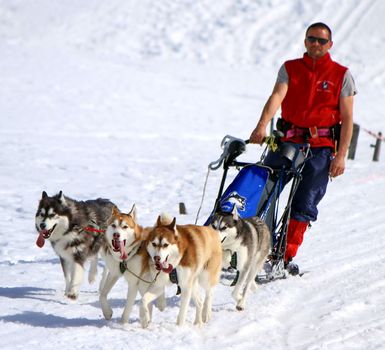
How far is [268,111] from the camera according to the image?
5.46m

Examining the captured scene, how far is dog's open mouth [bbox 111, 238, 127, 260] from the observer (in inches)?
173

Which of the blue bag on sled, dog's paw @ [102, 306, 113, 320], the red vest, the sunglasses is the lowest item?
dog's paw @ [102, 306, 113, 320]

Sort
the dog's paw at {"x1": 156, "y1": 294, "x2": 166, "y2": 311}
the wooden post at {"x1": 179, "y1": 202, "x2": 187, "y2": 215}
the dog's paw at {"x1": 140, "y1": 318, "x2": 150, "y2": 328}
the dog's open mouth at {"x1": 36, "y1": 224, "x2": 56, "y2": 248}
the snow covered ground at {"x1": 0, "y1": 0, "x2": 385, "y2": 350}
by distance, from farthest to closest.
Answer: the wooden post at {"x1": 179, "y1": 202, "x2": 187, "y2": 215} → the dog's open mouth at {"x1": 36, "y1": 224, "x2": 56, "y2": 248} → the dog's paw at {"x1": 156, "y1": 294, "x2": 166, "y2": 311} → the snow covered ground at {"x1": 0, "y1": 0, "x2": 385, "y2": 350} → the dog's paw at {"x1": 140, "y1": 318, "x2": 150, "y2": 328}

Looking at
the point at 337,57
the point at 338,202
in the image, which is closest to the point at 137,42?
the point at 337,57

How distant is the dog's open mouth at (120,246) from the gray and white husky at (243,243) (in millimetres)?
683

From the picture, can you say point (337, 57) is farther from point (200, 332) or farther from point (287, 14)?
point (200, 332)

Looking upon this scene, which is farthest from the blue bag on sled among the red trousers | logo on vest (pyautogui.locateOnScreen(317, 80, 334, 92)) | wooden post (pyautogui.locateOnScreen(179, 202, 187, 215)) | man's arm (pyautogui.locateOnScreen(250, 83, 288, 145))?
wooden post (pyautogui.locateOnScreen(179, 202, 187, 215))

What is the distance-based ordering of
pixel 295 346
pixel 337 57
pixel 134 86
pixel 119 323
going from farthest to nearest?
pixel 337 57, pixel 134 86, pixel 119 323, pixel 295 346

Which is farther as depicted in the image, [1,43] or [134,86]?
[1,43]

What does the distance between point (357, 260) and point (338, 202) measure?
286 centimetres

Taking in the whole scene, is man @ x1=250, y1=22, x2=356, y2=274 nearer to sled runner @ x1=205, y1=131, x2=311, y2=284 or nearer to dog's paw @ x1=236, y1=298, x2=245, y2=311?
sled runner @ x1=205, y1=131, x2=311, y2=284

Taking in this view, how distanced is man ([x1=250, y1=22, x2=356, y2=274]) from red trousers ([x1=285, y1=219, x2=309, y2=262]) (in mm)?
51

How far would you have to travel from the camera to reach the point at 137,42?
28062mm

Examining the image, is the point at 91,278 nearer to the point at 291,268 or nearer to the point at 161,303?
the point at 161,303
